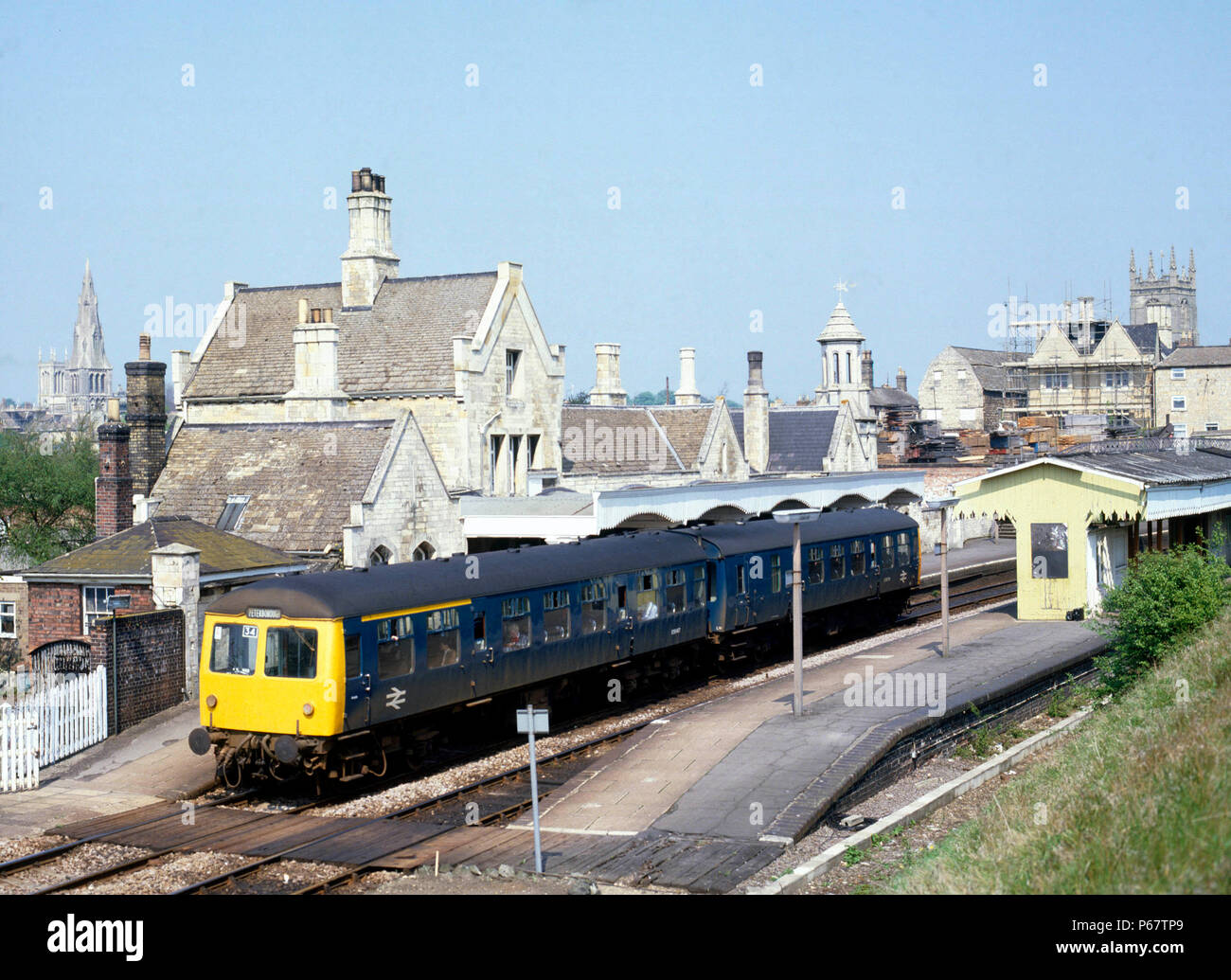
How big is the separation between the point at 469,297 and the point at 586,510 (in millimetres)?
10346

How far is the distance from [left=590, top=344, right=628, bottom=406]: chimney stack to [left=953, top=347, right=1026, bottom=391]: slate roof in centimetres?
4315

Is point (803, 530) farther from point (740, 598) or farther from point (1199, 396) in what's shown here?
point (1199, 396)

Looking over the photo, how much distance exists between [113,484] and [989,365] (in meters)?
74.7

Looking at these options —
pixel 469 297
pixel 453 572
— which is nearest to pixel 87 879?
pixel 453 572

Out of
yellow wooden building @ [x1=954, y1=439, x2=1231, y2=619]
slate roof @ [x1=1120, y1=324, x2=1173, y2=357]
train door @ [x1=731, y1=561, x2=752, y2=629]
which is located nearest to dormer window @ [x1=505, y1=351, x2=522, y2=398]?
train door @ [x1=731, y1=561, x2=752, y2=629]

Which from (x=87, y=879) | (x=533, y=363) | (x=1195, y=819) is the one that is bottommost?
(x=87, y=879)

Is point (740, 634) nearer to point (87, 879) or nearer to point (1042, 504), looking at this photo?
point (1042, 504)

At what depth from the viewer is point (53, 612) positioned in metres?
25.4

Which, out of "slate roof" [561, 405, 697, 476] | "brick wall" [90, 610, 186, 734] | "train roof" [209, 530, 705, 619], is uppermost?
"slate roof" [561, 405, 697, 476]

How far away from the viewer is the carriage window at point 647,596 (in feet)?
79.4

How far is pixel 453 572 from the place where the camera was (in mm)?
19875

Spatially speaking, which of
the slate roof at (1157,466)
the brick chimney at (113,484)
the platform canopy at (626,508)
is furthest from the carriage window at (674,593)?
the brick chimney at (113,484)

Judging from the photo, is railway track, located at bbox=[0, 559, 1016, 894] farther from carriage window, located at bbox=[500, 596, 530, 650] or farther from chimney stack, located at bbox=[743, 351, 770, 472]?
chimney stack, located at bbox=[743, 351, 770, 472]

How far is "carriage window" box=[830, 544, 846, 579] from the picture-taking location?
30109 mm
